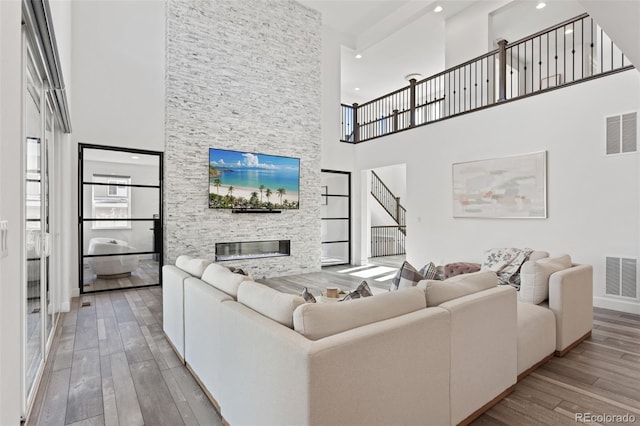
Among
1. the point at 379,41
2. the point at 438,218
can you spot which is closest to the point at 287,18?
the point at 379,41

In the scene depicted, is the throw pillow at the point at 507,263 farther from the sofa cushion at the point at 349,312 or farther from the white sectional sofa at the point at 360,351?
→ the sofa cushion at the point at 349,312

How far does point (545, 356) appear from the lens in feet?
8.61

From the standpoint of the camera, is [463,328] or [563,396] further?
[563,396]

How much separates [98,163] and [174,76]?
1.85 m

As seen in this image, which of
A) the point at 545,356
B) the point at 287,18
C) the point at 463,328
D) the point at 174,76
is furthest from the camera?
the point at 287,18

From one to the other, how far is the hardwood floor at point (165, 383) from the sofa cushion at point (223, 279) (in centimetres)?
73

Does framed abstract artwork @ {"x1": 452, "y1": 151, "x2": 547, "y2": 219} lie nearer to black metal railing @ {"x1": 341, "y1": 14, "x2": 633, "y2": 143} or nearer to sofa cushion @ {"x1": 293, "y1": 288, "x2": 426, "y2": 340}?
black metal railing @ {"x1": 341, "y1": 14, "x2": 633, "y2": 143}

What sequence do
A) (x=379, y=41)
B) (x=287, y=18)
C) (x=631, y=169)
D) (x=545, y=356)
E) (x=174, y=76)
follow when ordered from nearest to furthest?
1. (x=545, y=356)
2. (x=631, y=169)
3. (x=174, y=76)
4. (x=287, y=18)
5. (x=379, y=41)

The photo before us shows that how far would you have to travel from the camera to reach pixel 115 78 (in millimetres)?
5043

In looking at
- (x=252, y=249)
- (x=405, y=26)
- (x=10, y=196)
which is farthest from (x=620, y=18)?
(x=405, y=26)

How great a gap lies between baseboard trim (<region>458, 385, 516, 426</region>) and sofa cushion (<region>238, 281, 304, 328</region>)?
1.20 m

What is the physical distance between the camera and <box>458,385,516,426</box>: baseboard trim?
1866 millimetres

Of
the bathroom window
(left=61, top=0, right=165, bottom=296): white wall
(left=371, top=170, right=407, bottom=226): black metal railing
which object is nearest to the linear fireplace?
the bathroom window

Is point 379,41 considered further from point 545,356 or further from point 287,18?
point 545,356
